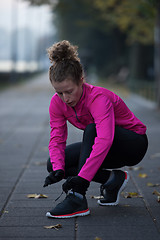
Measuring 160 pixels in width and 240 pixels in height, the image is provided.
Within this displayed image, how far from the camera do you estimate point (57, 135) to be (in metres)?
3.93

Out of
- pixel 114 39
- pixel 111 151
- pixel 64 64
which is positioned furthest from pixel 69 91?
pixel 114 39

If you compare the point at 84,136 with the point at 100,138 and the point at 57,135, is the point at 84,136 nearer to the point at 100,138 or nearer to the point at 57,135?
the point at 100,138

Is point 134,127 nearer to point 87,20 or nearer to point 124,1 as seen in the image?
point 124,1

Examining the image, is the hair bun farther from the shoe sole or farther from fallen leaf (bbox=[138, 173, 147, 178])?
fallen leaf (bbox=[138, 173, 147, 178])

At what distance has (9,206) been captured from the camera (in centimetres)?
414

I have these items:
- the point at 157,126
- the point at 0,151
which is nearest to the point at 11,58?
the point at 157,126

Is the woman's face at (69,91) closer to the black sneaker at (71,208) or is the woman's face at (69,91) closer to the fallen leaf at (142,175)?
the black sneaker at (71,208)

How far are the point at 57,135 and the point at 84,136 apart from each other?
0.97 ft

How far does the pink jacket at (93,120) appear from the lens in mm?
3586

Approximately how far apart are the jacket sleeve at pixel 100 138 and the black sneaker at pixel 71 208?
0.27 metres

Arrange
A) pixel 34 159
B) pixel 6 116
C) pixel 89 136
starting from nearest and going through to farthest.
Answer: pixel 89 136
pixel 34 159
pixel 6 116

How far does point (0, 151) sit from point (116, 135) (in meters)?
3.84

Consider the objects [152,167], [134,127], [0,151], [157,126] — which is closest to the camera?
[134,127]

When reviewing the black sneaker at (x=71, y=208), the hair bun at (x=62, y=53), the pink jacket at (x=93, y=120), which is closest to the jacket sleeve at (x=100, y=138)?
the pink jacket at (x=93, y=120)
